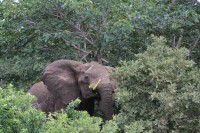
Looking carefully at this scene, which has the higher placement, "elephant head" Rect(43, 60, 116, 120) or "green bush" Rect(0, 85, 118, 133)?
"green bush" Rect(0, 85, 118, 133)

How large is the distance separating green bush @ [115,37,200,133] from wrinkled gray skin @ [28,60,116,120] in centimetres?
35

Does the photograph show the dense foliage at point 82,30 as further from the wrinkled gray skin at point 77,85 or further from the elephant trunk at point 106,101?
the elephant trunk at point 106,101

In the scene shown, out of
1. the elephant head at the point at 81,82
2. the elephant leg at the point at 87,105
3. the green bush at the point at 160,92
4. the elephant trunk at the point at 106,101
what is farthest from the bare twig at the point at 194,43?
the elephant trunk at the point at 106,101

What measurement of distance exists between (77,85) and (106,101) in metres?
1.07

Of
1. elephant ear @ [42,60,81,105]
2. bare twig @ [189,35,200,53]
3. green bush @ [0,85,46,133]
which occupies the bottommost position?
elephant ear @ [42,60,81,105]

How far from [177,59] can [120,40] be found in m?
2.95

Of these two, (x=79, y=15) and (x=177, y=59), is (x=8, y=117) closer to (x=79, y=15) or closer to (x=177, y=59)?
(x=177, y=59)

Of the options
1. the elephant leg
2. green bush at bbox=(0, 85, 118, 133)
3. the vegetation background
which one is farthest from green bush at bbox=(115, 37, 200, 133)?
green bush at bbox=(0, 85, 118, 133)

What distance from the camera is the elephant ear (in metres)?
8.67

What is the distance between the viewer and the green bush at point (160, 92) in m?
6.81

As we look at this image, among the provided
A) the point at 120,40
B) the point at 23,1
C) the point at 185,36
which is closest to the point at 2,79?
the point at 23,1

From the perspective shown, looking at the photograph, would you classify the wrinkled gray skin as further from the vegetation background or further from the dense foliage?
the dense foliage

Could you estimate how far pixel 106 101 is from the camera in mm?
7742

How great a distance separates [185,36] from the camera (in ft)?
36.1
